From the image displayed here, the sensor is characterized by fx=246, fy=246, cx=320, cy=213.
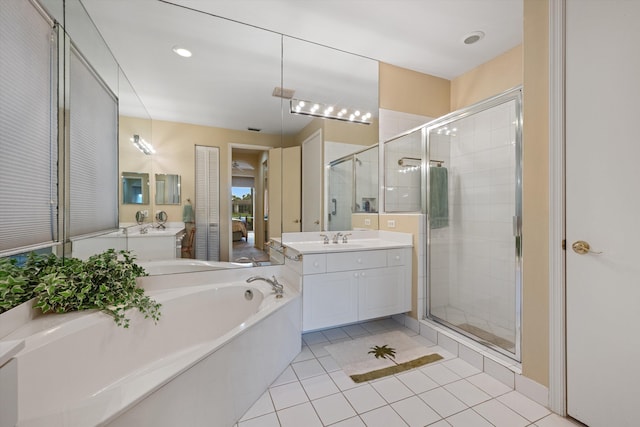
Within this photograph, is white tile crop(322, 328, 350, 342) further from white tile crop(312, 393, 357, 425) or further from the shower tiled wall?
the shower tiled wall

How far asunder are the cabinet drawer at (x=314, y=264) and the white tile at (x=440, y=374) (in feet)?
3.31

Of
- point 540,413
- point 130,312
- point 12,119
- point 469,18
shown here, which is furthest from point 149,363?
point 469,18

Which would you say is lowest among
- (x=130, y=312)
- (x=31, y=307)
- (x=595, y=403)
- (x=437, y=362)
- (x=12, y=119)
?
(x=437, y=362)

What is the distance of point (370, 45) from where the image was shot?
2322mm

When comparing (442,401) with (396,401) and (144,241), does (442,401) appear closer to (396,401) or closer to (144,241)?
(396,401)

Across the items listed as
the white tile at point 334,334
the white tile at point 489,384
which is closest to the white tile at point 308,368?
the white tile at point 334,334

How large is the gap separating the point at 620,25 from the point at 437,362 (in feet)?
7.16

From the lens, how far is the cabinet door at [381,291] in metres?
2.12

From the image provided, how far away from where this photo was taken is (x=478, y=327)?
83.4 inches

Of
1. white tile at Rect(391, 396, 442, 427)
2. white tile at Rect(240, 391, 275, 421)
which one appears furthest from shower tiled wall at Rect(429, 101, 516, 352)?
white tile at Rect(240, 391, 275, 421)

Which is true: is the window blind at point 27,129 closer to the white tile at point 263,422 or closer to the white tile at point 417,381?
the white tile at point 263,422

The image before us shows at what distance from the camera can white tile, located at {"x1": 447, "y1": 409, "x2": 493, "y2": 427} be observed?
51.1 inches

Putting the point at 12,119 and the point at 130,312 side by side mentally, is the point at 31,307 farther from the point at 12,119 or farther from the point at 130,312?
the point at 12,119

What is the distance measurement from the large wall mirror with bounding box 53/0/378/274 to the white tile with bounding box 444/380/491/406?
1.58 metres
